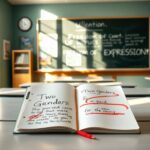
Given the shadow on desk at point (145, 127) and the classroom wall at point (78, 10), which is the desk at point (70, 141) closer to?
the shadow on desk at point (145, 127)

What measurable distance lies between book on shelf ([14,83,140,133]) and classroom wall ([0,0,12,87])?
12.9 feet

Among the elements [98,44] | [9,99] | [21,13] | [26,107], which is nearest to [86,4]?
[98,44]

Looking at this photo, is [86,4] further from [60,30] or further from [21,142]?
[21,142]

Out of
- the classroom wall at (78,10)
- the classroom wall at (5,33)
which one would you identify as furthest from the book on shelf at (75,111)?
the classroom wall at (78,10)

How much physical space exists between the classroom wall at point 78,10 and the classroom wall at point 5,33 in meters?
0.17

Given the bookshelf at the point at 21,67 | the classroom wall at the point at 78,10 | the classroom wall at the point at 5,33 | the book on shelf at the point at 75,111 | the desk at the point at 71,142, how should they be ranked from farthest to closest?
1. the classroom wall at the point at 78,10
2. the bookshelf at the point at 21,67
3. the classroom wall at the point at 5,33
4. the book on shelf at the point at 75,111
5. the desk at the point at 71,142

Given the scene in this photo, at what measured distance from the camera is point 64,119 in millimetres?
711

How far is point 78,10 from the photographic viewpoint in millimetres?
5094

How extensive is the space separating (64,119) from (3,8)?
4.49m

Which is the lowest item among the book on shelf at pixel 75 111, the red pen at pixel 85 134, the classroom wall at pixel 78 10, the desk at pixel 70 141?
the desk at pixel 70 141

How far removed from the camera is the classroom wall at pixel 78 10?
5.03 m

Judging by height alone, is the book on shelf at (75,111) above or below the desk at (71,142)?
above

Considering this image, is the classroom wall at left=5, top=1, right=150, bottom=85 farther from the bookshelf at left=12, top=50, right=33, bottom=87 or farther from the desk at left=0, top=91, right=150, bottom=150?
the desk at left=0, top=91, right=150, bottom=150

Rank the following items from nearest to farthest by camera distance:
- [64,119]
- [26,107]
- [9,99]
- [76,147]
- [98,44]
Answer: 1. [76,147]
2. [64,119]
3. [26,107]
4. [9,99]
5. [98,44]
